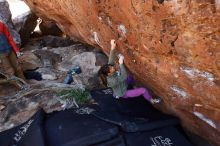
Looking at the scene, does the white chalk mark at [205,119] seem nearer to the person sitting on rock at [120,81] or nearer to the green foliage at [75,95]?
the person sitting on rock at [120,81]

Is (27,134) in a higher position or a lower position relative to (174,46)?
lower

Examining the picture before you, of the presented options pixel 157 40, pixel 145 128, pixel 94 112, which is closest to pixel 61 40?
pixel 94 112

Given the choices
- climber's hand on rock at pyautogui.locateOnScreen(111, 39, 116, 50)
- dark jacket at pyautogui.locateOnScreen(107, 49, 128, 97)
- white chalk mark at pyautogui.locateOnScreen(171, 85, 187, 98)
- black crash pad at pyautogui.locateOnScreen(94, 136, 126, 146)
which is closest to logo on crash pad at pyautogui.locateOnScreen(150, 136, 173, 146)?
black crash pad at pyautogui.locateOnScreen(94, 136, 126, 146)

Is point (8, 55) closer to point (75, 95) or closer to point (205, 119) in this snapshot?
point (75, 95)

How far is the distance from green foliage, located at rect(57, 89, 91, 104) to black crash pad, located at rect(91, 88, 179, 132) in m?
0.48

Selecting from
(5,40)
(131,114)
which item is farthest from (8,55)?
(131,114)

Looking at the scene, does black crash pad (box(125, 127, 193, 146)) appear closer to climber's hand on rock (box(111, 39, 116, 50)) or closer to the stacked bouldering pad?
the stacked bouldering pad

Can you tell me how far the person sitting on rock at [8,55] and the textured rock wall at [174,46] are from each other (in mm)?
2061

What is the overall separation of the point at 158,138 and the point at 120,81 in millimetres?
1163

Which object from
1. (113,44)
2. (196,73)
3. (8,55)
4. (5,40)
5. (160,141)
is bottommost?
(160,141)

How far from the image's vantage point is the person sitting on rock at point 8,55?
7.62 m

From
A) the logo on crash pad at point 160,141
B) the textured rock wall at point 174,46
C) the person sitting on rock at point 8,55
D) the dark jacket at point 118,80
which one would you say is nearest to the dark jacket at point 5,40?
the person sitting on rock at point 8,55

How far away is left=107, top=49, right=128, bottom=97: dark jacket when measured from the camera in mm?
5844

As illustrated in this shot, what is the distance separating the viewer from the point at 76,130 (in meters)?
5.31
